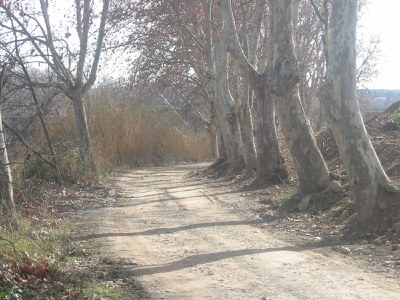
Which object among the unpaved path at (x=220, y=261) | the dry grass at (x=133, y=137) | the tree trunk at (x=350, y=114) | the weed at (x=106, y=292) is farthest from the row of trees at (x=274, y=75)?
the weed at (x=106, y=292)

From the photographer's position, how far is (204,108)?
146ft

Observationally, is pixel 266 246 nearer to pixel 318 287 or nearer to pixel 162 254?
pixel 162 254

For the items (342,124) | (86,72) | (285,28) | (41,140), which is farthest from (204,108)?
(342,124)

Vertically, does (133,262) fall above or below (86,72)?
below

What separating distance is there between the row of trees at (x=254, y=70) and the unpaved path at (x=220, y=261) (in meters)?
1.97

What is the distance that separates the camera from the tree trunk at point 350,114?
9766 millimetres

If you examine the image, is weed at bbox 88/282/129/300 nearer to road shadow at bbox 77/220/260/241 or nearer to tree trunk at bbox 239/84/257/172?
road shadow at bbox 77/220/260/241

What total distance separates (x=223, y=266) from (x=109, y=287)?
1573 mm

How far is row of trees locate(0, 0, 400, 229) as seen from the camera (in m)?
9.94

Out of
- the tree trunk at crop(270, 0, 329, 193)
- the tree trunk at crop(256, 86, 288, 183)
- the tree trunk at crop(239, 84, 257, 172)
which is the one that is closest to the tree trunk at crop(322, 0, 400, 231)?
the tree trunk at crop(270, 0, 329, 193)

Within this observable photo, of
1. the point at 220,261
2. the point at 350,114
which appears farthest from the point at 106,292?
the point at 350,114

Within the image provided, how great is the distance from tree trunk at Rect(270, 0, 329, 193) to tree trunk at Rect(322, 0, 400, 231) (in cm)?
285

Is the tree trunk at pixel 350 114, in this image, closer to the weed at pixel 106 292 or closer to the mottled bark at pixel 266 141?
the weed at pixel 106 292

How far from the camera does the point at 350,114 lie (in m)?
9.95
